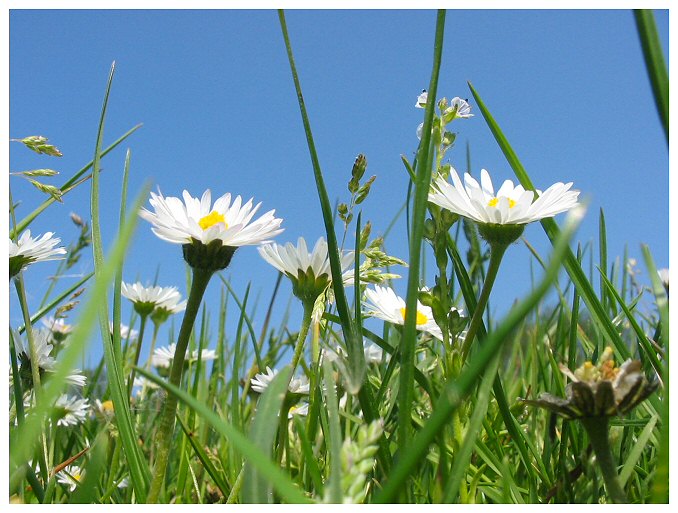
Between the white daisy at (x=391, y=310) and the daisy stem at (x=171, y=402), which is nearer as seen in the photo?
the daisy stem at (x=171, y=402)

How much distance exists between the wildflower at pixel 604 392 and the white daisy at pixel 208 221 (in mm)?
427

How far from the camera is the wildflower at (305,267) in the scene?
998 millimetres

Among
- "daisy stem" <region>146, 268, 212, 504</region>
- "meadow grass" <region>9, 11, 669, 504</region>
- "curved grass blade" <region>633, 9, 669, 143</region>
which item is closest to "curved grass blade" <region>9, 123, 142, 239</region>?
"meadow grass" <region>9, 11, 669, 504</region>

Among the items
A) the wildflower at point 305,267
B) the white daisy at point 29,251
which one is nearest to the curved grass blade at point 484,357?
the wildflower at point 305,267

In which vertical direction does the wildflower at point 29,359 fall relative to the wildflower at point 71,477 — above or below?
above

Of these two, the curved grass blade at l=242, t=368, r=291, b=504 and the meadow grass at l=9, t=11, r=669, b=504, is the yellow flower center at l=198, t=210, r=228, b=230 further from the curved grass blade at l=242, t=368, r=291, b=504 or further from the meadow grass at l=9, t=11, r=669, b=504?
the curved grass blade at l=242, t=368, r=291, b=504

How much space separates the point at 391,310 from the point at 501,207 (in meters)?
0.48

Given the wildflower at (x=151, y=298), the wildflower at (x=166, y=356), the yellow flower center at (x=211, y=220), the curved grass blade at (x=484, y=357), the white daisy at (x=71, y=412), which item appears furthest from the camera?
the wildflower at (x=166, y=356)

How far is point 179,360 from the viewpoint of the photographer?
2.39 ft

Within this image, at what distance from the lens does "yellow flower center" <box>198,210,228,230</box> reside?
0.94 m

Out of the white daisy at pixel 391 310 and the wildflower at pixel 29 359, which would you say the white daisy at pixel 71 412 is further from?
the white daisy at pixel 391 310

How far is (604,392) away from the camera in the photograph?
1.73 feet
